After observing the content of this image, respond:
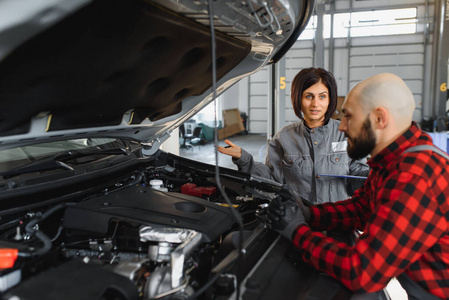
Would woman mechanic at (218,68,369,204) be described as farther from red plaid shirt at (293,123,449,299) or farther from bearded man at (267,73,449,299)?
red plaid shirt at (293,123,449,299)

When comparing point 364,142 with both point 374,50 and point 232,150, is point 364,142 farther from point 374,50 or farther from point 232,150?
point 374,50

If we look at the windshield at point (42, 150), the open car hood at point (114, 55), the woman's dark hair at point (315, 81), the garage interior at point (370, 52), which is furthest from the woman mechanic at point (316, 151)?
the garage interior at point (370, 52)

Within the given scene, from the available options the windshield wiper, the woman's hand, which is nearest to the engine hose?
the windshield wiper

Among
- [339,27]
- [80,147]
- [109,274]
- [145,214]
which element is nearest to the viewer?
[109,274]

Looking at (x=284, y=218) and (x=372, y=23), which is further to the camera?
(x=372, y=23)

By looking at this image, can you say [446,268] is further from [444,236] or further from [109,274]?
[109,274]

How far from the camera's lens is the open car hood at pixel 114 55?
3.12 ft

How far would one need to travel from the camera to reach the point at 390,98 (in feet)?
3.91

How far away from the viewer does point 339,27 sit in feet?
40.1

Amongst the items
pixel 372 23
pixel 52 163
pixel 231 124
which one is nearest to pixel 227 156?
pixel 231 124

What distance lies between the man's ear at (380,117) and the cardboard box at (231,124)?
10186 millimetres

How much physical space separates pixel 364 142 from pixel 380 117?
0.10m

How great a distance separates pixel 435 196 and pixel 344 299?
407 millimetres

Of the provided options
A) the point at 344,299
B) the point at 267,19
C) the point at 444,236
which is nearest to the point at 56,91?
the point at 267,19
